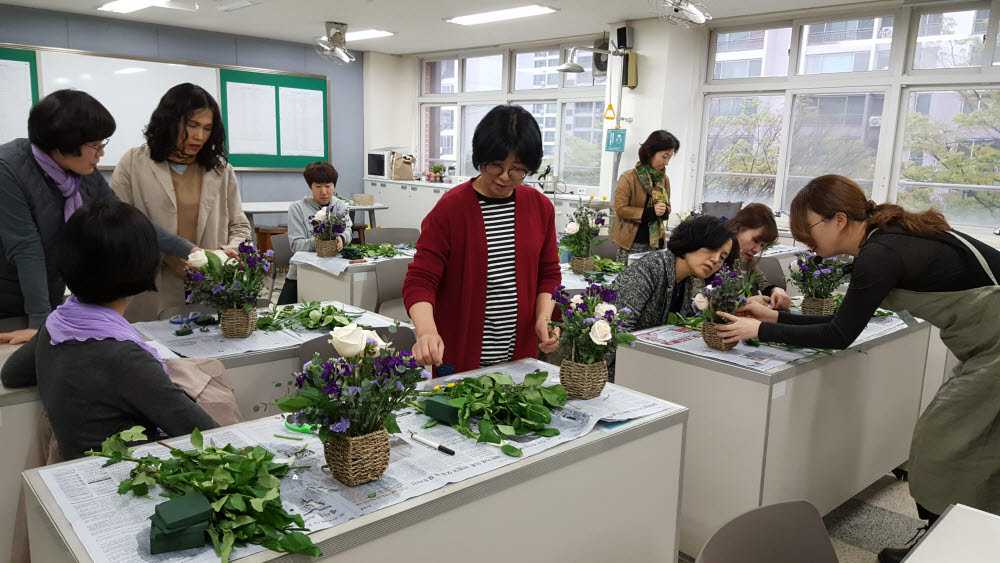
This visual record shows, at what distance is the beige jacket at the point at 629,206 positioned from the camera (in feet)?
14.9

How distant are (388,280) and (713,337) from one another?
2124mm

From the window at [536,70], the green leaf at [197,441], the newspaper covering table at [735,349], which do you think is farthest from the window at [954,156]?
the green leaf at [197,441]

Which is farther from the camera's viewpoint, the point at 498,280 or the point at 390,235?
the point at 390,235

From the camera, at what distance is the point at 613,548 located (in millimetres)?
1584

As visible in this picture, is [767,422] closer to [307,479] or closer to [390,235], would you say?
[307,479]

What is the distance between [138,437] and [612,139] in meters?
6.13

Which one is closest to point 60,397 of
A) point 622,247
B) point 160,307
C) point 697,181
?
point 160,307

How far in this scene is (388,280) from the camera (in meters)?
3.90

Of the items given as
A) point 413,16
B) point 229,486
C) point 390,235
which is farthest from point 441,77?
point 229,486

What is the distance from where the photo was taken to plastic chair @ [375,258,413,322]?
12.7 feet

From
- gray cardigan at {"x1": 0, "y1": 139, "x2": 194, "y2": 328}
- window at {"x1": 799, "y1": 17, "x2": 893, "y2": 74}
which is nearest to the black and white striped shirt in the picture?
gray cardigan at {"x1": 0, "y1": 139, "x2": 194, "y2": 328}

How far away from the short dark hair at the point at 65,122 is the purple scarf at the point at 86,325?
2.62 ft

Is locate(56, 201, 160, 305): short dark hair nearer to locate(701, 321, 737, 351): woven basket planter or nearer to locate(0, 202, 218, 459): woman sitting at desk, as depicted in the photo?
locate(0, 202, 218, 459): woman sitting at desk

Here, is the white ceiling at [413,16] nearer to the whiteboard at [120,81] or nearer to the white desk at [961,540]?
the whiteboard at [120,81]
